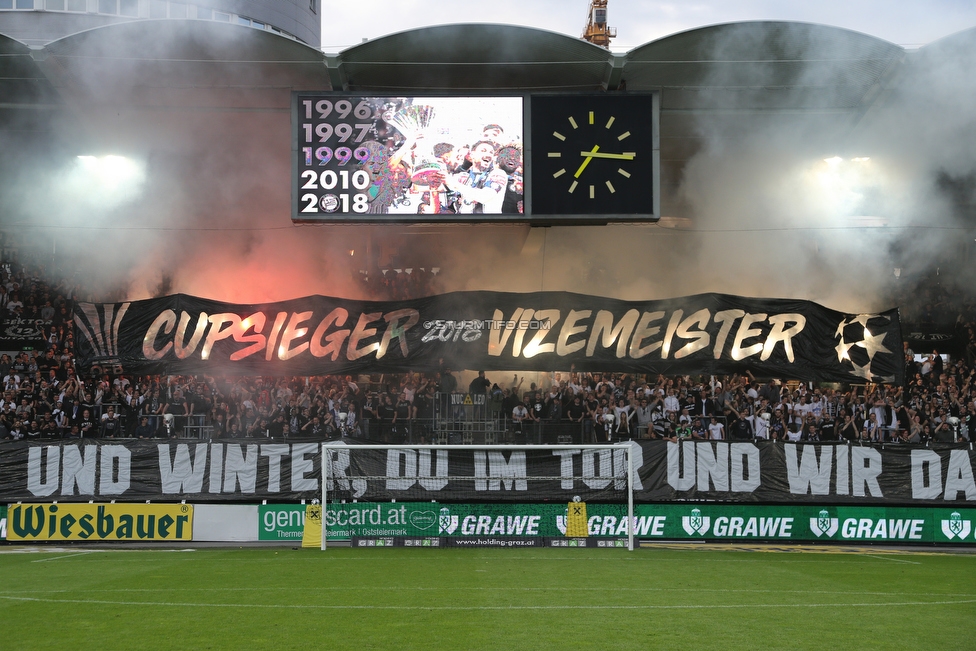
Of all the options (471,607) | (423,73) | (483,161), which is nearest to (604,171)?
(483,161)

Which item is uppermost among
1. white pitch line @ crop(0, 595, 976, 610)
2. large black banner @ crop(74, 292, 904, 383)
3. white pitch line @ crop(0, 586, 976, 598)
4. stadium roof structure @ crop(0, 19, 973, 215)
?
stadium roof structure @ crop(0, 19, 973, 215)

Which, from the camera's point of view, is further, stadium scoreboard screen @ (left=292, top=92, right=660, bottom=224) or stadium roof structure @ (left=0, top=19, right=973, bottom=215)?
stadium roof structure @ (left=0, top=19, right=973, bottom=215)

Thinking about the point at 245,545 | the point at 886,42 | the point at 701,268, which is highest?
the point at 886,42

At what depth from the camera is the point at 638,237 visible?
83.3ft

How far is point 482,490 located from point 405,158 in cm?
685

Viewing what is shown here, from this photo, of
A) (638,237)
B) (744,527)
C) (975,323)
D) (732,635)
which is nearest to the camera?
(732,635)

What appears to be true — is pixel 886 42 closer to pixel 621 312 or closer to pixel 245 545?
pixel 621 312

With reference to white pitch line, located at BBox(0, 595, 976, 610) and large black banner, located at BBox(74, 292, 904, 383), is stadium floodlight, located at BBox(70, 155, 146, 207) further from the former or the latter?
white pitch line, located at BBox(0, 595, 976, 610)

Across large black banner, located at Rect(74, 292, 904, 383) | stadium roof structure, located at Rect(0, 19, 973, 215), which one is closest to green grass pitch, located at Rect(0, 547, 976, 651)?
large black banner, located at Rect(74, 292, 904, 383)

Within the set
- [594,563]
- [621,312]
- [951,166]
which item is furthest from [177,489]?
[951,166]

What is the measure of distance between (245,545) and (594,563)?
20.0 feet

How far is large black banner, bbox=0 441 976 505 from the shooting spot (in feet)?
51.2

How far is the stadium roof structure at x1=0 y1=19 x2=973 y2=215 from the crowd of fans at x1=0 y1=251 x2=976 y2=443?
5.91 meters

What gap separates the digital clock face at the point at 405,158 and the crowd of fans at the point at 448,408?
143 inches
